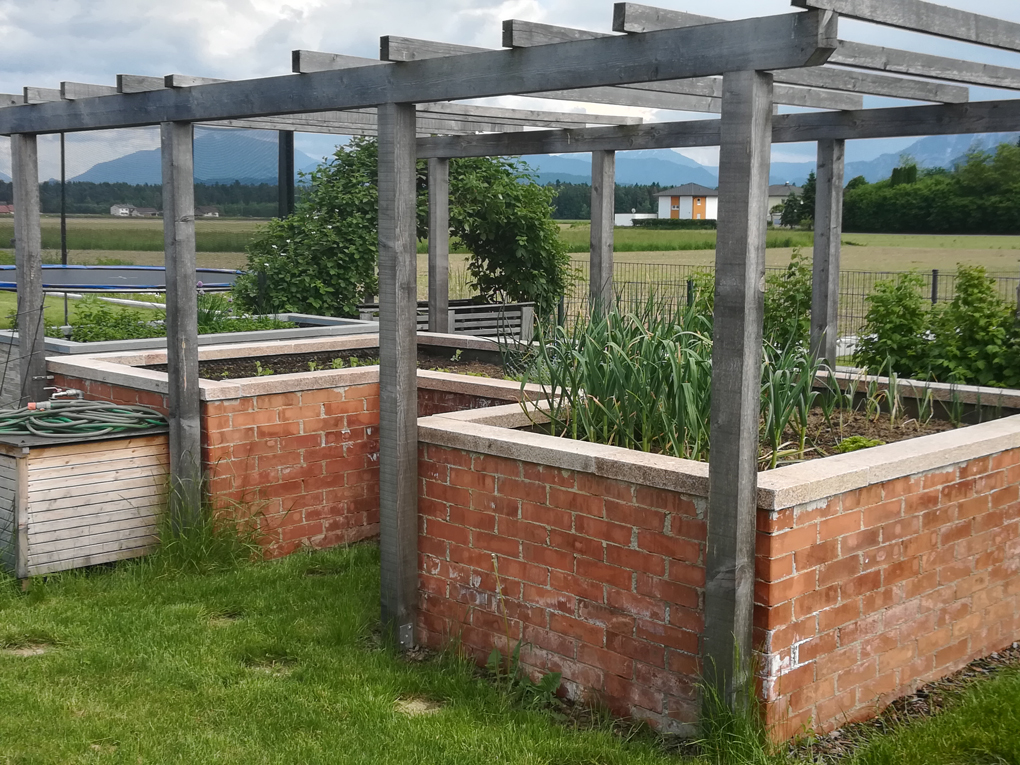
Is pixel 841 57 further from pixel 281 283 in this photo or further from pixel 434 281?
pixel 281 283

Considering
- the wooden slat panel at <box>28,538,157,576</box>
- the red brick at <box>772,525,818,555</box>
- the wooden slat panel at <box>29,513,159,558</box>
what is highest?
the red brick at <box>772,525,818,555</box>

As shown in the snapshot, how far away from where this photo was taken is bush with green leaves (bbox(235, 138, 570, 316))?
11555mm

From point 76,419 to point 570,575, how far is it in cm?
301

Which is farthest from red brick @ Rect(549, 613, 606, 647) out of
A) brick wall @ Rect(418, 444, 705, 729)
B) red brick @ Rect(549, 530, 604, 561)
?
red brick @ Rect(549, 530, 604, 561)

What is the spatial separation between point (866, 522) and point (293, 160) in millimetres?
11063

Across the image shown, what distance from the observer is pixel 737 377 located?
3.58 meters

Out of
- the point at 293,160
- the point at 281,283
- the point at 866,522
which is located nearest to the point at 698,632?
the point at 866,522

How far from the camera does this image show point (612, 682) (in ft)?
13.5

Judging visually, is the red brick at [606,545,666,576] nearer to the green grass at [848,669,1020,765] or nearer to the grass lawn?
the grass lawn

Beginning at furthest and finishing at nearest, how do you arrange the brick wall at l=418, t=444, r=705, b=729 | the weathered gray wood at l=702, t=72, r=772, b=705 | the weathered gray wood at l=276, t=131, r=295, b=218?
the weathered gray wood at l=276, t=131, r=295, b=218, the brick wall at l=418, t=444, r=705, b=729, the weathered gray wood at l=702, t=72, r=772, b=705

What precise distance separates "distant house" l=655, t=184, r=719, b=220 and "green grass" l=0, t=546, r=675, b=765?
2593 inches

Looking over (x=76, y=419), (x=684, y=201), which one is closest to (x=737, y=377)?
(x=76, y=419)

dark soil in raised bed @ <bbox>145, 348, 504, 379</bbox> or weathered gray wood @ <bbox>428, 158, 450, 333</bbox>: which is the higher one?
weathered gray wood @ <bbox>428, 158, 450, 333</bbox>

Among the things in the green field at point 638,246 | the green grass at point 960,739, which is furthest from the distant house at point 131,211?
the green grass at point 960,739
